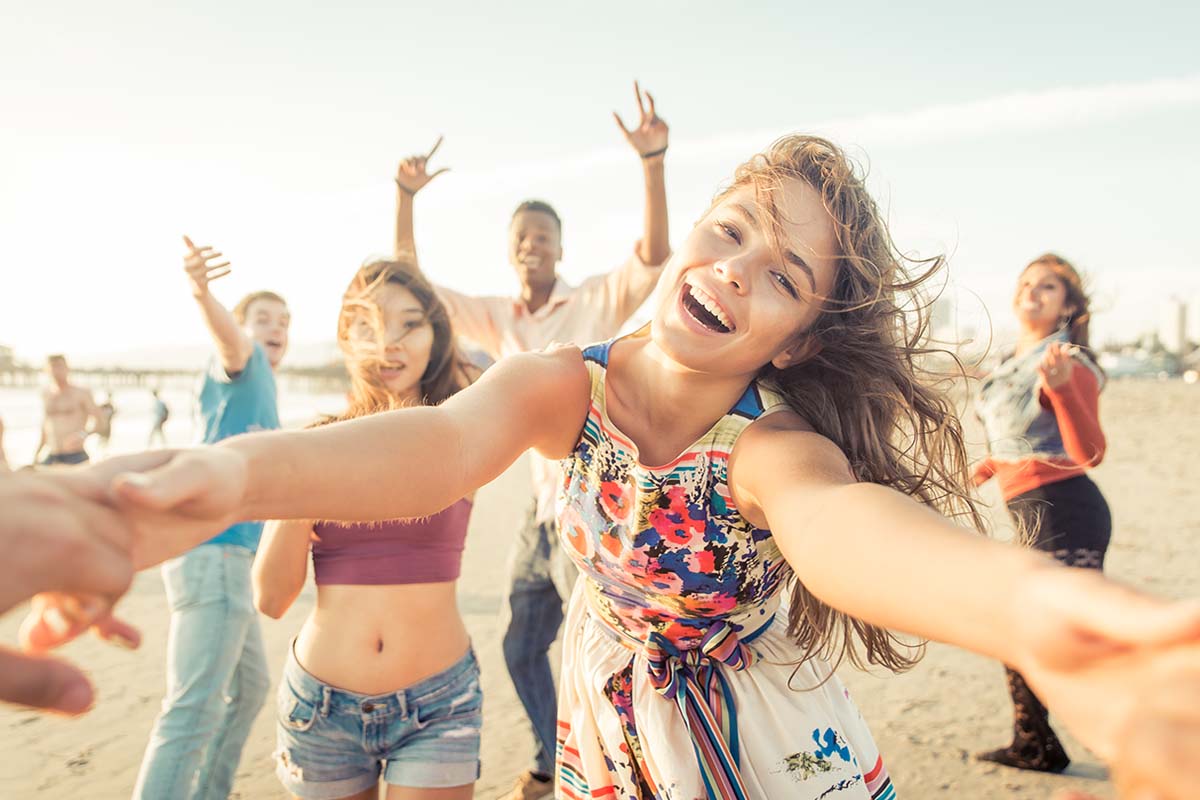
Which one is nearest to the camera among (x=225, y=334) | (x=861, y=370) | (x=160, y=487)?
(x=160, y=487)

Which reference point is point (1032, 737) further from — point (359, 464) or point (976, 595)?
point (359, 464)

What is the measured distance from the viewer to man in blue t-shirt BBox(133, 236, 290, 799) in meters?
3.23

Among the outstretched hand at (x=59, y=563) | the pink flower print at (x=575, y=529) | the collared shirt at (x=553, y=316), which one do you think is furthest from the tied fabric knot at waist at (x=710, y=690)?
the collared shirt at (x=553, y=316)

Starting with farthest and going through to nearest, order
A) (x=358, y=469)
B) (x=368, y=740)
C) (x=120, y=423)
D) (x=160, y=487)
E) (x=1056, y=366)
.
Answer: (x=120, y=423)
(x=1056, y=366)
(x=368, y=740)
(x=358, y=469)
(x=160, y=487)

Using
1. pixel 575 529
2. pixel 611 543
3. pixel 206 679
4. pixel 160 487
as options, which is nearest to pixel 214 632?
pixel 206 679

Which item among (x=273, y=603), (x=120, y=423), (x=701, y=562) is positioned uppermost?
(x=701, y=562)

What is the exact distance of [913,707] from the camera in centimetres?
512

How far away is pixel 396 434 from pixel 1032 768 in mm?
4095

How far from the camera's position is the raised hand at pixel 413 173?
4.71 m

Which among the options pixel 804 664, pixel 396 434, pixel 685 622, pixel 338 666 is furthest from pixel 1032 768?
pixel 396 434

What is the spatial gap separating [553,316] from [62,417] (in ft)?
25.5

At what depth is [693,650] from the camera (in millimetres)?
2098

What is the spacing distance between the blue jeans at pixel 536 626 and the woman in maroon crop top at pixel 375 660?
1.31 m

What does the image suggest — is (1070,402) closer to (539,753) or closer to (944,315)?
(944,315)
